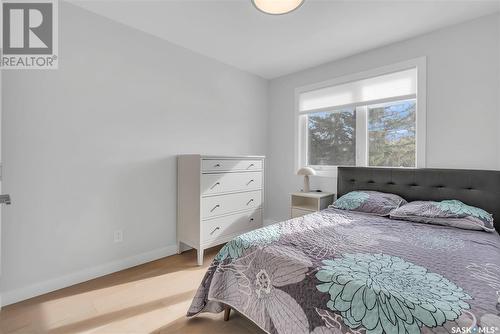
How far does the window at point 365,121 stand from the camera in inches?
100

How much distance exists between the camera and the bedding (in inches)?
33.9

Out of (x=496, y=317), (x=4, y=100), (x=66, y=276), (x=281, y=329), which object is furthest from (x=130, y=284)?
(x=496, y=317)

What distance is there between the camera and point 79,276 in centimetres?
207

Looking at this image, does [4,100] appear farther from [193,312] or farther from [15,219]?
[193,312]

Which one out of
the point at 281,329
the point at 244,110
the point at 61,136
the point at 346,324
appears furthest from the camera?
the point at 244,110

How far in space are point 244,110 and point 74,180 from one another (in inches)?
89.2

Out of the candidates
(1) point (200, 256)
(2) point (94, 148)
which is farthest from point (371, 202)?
(2) point (94, 148)

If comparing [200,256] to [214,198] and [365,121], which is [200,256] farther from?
[365,121]

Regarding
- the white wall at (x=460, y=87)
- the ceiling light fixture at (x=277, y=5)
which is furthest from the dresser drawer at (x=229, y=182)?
the white wall at (x=460, y=87)

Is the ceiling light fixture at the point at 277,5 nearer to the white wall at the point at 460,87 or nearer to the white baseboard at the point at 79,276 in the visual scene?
the white wall at the point at 460,87

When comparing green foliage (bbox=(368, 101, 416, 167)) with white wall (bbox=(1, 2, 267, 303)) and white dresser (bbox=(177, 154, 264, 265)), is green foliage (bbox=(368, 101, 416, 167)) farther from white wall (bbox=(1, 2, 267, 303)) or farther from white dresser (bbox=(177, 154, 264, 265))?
white wall (bbox=(1, 2, 267, 303))

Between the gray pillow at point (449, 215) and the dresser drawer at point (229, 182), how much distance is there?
1511 mm

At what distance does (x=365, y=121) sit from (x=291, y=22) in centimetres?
147

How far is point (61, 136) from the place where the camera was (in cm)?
198
